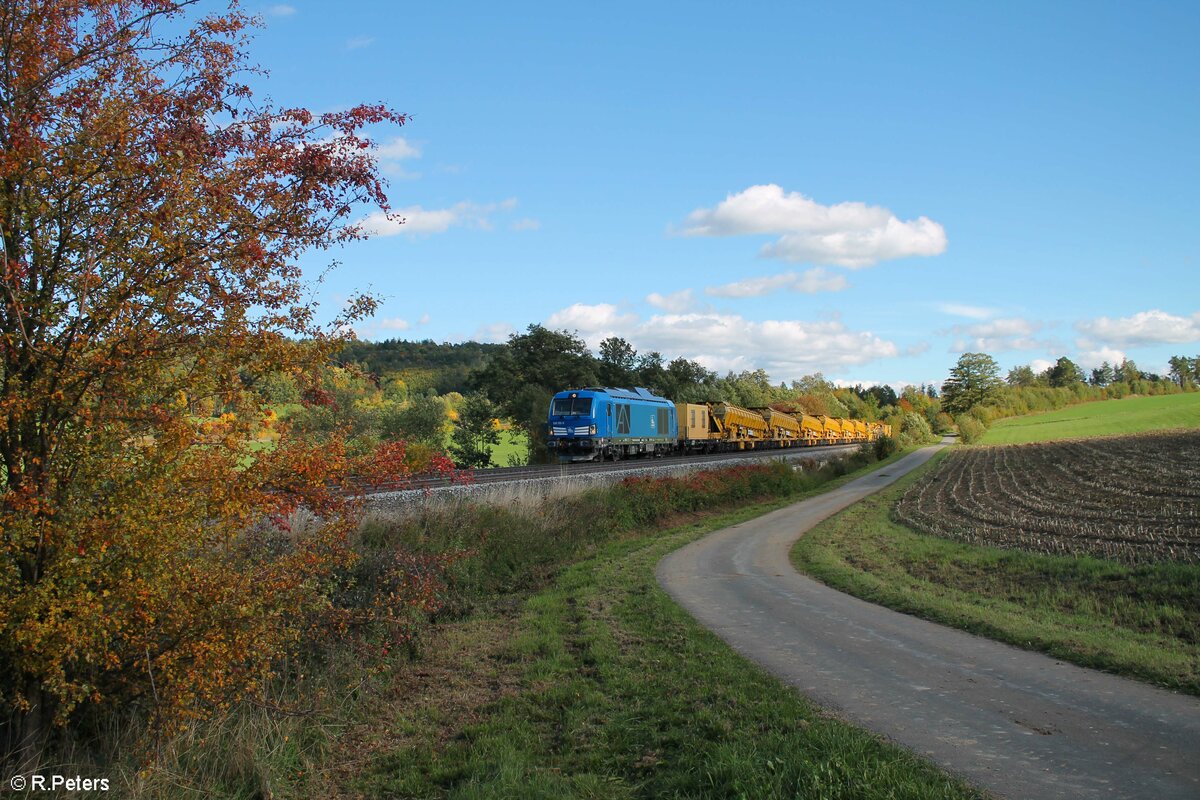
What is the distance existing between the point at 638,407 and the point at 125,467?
3319cm

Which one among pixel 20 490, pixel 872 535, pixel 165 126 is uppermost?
pixel 165 126

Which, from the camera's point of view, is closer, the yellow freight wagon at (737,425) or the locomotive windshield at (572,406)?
the locomotive windshield at (572,406)

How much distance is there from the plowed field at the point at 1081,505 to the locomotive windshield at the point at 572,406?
495 inches

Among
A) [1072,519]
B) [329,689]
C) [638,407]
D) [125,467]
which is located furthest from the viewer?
[638,407]

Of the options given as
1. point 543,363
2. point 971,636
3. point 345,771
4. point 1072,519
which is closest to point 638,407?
point 543,363

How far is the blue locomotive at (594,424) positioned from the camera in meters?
32.6

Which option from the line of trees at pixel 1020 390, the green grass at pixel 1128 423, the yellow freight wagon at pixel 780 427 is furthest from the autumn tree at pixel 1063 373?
the yellow freight wagon at pixel 780 427

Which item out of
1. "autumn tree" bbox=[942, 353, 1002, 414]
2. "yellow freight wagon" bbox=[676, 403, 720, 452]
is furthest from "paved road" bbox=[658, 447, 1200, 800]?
"autumn tree" bbox=[942, 353, 1002, 414]

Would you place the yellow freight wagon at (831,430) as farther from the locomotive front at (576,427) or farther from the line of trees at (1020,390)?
the locomotive front at (576,427)

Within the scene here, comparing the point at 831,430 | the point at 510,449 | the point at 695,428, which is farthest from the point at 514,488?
the point at 831,430

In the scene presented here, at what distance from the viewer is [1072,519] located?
19.1 m

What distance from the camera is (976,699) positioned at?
672 cm

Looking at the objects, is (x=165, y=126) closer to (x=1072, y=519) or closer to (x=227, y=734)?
(x=227, y=734)

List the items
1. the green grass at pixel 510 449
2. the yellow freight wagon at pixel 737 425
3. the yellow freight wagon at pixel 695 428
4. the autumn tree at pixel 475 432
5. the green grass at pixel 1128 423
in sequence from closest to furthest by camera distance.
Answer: the autumn tree at pixel 475 432, the green grass at pixel 510 449, the yellow freight wagon at pixel 695 428, the yellow freight wagon at pixel 737 425, the green grass at pixel 1128 423
